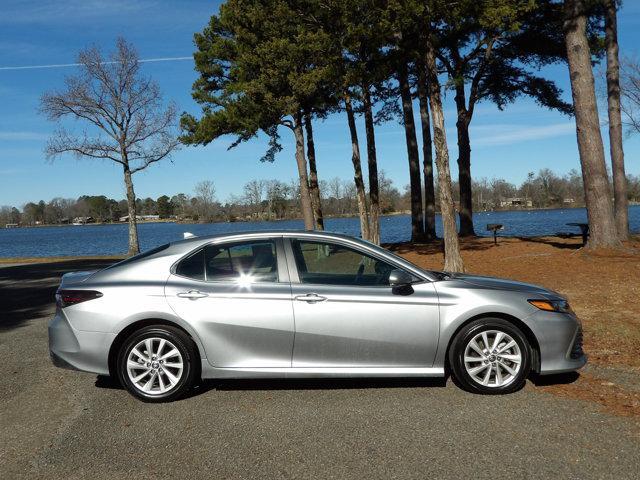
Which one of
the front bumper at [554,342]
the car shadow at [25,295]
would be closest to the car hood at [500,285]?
the front bumper at [554,342]

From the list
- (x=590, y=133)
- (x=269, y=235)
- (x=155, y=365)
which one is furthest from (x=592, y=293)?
(x=155, y=365)

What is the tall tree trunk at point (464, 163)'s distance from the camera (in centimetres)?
2266

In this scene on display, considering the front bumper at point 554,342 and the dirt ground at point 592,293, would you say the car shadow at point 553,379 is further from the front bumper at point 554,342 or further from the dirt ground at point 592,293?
the front bumper at point 554,342

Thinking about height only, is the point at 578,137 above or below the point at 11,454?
above

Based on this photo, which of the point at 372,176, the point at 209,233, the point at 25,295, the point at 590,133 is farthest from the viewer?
Answer: the point at 372,176

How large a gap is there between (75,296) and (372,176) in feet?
55.0

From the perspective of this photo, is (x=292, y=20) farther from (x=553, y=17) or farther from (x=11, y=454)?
(x=11, y=454)

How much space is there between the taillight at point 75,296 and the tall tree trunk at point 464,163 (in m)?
19.3

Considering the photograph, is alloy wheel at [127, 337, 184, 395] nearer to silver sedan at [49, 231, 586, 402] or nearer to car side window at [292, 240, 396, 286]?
silver sedan at [49, 231, 586, 402]

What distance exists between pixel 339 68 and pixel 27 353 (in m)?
13.6

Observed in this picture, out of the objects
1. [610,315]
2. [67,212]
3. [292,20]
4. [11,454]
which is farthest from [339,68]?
[67,212]

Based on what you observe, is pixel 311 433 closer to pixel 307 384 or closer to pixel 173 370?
pixel 307 384

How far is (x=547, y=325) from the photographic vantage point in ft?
16.2

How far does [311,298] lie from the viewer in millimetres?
4930
